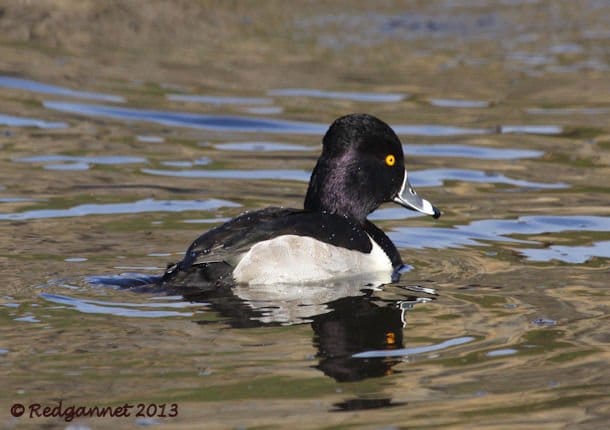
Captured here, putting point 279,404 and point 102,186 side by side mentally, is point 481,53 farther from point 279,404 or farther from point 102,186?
point 279,404

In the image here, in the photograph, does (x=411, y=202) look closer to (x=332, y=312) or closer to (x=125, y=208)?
(x=332, y=312)

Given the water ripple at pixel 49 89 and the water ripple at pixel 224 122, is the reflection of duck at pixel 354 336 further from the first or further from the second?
the water ripple at pixel 49 89

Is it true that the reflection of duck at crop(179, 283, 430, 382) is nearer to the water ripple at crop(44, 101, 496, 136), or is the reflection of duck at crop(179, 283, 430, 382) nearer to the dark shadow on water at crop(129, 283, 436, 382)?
the dark shadow on water at crop(129, 283, 436, 382)

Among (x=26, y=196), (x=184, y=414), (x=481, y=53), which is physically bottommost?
(x=184, y=414)

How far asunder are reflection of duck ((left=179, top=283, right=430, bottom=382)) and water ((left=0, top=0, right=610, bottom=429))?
0.08ft

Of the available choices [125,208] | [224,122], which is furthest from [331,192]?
[224,122]

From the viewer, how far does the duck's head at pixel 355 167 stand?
8852mm

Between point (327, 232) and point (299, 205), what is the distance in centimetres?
262

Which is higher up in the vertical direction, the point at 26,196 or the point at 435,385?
the point at 26,196

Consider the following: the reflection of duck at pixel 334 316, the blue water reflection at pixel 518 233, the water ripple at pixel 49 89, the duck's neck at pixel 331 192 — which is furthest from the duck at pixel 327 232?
the water ripple at pixel 49 89

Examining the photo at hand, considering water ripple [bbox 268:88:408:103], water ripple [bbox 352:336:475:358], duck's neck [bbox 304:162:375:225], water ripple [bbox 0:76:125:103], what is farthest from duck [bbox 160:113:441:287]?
water ripple [bbox 0:76:125:103]

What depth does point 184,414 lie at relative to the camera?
18.6ft

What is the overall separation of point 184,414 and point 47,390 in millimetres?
667

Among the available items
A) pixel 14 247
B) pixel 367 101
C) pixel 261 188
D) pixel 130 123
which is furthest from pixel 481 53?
pixel 14 247
